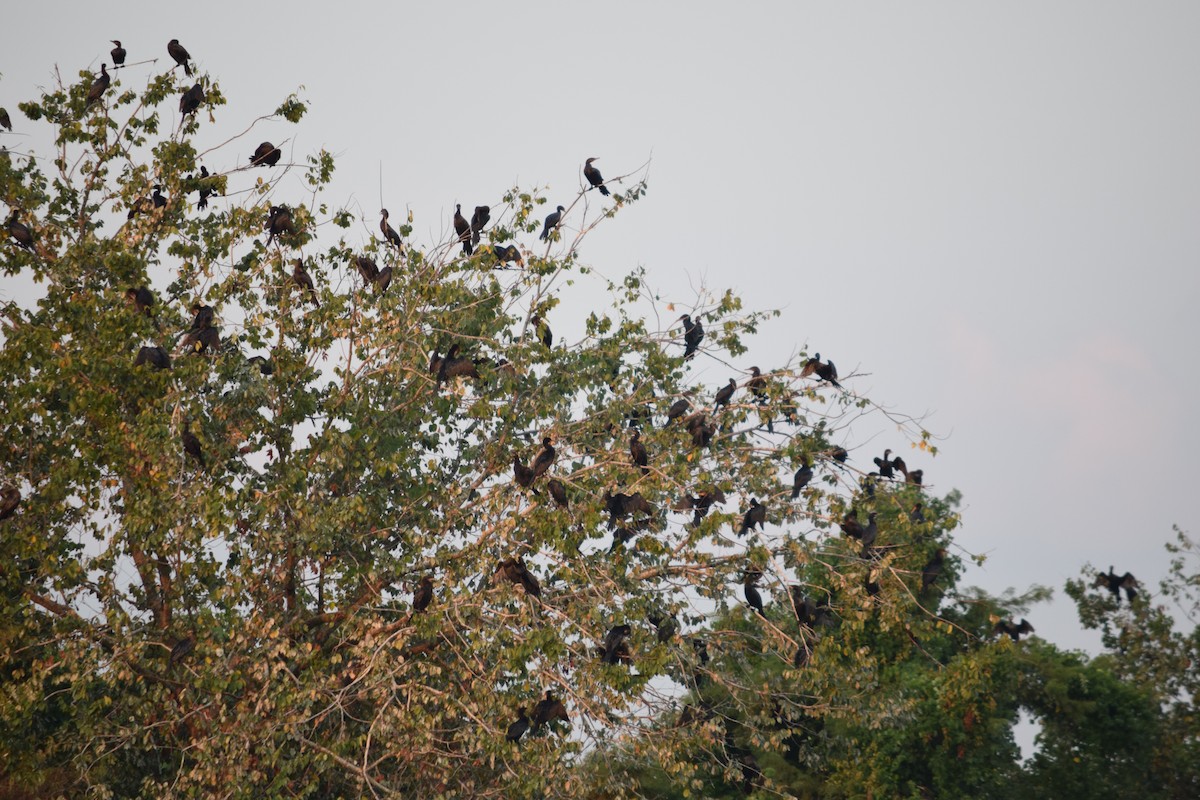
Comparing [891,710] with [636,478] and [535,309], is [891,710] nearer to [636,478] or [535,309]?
[636,478]

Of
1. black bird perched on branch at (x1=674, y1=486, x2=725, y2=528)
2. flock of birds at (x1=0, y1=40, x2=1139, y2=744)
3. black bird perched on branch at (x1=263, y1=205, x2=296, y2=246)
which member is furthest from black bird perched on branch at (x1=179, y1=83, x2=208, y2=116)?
black bird perched on branch at (x1=674, y1=486, x2=725, y2=528)

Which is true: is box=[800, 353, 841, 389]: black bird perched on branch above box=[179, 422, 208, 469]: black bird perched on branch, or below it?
above

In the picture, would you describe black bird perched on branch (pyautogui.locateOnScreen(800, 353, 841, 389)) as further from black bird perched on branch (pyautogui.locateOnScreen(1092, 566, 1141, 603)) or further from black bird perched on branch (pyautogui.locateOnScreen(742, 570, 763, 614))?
black bird perched on branch (pyautogui.locateOnScreen(1092, 566, 1141, 603))

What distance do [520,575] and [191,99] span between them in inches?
239

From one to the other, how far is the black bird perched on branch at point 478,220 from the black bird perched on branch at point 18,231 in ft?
13.7

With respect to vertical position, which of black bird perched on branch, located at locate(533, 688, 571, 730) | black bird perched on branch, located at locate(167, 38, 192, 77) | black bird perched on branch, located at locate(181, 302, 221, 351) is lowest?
black bird perched on branch, located at locate(533, 688, 571, 730)

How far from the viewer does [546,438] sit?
9.61 m

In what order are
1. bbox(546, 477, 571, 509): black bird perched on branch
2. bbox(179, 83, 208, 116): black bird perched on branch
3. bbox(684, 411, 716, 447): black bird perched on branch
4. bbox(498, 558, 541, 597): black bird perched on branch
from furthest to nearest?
bbox(179, 83, 208, 116): black bird perched on branch, bbox(684, 411, 716, 447): black bird perched on branch, bbox(546, 477, 571, 509): black bird perched on branch, bbox(498, 558, 541, 597): black bird perched on branch

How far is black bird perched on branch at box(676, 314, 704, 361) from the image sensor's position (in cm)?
1215

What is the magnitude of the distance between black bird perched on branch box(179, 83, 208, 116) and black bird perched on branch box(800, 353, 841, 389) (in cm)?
663

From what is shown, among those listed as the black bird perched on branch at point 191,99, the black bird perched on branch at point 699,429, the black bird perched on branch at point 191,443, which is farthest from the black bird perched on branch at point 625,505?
the black bird perched on branch at point 191,99

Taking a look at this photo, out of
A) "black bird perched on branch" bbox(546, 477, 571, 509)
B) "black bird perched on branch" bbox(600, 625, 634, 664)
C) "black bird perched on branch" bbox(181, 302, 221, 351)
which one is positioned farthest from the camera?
"black bird perched on branch" bbox(181, 302, 221, 351)

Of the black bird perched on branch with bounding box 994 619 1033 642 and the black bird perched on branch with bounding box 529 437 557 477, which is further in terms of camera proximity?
the black bird perched on branch with bounding box 994 619 1033 642

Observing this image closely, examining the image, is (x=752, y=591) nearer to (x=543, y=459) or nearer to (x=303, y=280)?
(x=543, y=459)
